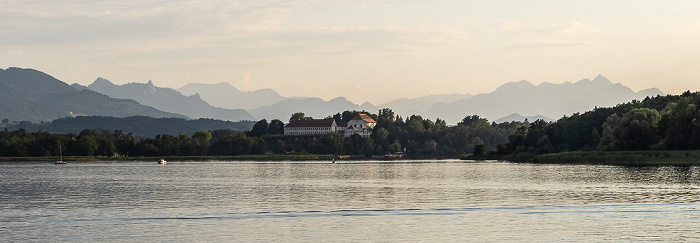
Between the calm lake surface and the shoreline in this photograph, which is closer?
the calm lake surface

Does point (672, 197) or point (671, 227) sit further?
point (672, 197)

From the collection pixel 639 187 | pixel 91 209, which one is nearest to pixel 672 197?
pixel 639 187

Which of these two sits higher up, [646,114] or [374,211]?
[646,114]

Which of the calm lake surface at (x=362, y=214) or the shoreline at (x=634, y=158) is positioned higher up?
the shoreline at (x=634, y=158)

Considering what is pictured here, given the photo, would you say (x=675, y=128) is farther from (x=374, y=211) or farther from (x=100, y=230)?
(x=100, y=230)

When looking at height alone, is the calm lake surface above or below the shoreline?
below

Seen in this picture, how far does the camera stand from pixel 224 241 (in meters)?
44.6

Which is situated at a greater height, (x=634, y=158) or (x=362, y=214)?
(x=634, y=158)

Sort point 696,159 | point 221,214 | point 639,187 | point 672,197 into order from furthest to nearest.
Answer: point 696,159 < point 639,187 < point 672,197 < point 221,214

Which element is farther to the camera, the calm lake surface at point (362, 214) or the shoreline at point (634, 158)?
the shoreline at point (634, 158)

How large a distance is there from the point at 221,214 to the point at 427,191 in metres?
28.8

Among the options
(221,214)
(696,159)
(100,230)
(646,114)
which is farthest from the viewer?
(646,114)

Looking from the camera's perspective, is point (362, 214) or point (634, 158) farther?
point (634, 158)

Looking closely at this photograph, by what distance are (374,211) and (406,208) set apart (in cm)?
338
